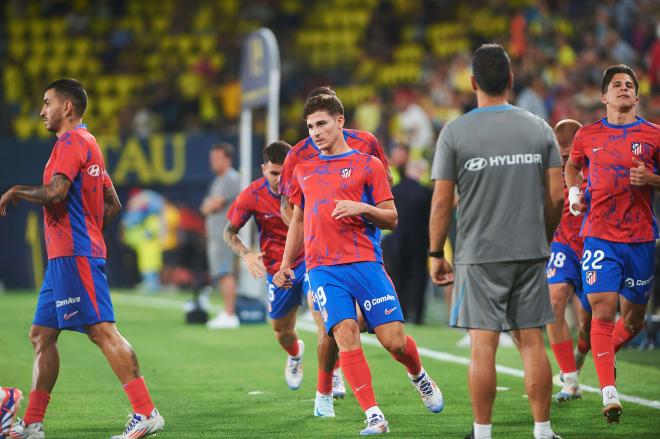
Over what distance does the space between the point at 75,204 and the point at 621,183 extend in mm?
3600

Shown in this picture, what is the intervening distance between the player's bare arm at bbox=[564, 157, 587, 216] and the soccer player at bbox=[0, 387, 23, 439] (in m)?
3.84

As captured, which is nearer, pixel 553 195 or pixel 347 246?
pixel 553 195

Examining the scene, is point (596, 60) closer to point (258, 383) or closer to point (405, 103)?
point (405, 103)

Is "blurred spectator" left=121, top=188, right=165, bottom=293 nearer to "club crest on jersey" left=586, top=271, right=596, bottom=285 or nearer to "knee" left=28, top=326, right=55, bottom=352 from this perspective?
"knee" left=28, top=326, right=55, bottom=352

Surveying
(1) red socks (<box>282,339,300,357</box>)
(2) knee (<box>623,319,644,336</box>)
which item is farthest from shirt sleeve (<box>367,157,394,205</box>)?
(1) red socks (<box>282,339,300,357</box>)

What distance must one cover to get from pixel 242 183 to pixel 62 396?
7.52 meters

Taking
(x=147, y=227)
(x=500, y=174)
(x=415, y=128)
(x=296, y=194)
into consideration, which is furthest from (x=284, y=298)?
(x=147, y=227)

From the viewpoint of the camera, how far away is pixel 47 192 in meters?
6.88

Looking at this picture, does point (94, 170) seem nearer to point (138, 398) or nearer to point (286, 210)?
point (138, 398)

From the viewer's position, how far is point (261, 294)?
17.2 metres

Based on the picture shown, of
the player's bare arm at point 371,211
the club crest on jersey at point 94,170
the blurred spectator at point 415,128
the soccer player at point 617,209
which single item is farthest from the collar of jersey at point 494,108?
the blurred spectator at point 415,128

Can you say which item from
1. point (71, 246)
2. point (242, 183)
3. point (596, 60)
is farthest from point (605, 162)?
point (596, 60)

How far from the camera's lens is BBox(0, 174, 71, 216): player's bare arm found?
22.3 ft

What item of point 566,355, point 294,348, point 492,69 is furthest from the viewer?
point 294,348
